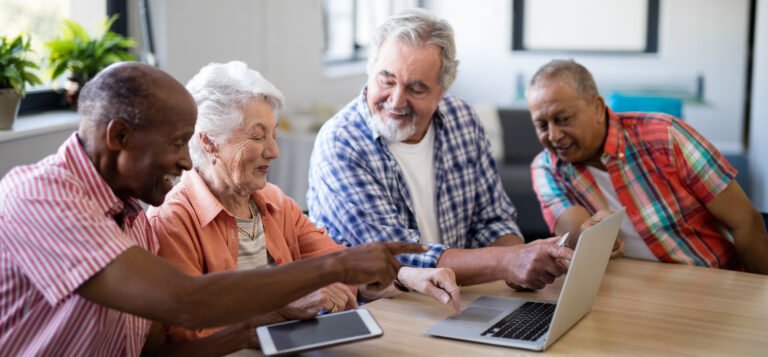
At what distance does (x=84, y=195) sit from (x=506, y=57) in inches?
256

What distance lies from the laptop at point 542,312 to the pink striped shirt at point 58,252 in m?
0.67

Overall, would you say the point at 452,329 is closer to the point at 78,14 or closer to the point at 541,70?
the point at 541,70

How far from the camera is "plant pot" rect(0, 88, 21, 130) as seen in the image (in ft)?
9.50

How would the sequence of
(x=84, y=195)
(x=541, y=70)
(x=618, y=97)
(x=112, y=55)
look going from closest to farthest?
(x=84, y=195), (x=541, y=70), (x=112, y=55), (x=618, y=97)

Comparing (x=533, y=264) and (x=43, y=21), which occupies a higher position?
(x=43, y=21)

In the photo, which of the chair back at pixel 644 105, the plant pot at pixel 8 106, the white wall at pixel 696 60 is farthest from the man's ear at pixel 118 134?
the white wall at pixel 696 60

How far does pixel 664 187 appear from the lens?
2578 mm

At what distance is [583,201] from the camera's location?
8.70 ft

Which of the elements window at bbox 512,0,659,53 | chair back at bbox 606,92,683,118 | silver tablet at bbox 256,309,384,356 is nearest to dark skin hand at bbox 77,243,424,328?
silver tablet at bbox 256,309,384,356

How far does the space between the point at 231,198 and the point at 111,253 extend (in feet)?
2.25

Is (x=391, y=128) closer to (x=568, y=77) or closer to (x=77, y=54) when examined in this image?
(x=568, y=77)

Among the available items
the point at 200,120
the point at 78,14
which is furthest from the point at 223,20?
the point at 200,120

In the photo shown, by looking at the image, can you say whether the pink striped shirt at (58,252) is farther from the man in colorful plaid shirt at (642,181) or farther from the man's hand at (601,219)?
the man in colorful plaid shirt at (642,181)

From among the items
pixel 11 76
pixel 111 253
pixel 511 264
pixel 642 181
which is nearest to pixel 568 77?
pixel 642 181
